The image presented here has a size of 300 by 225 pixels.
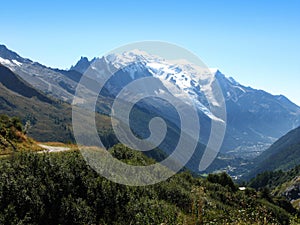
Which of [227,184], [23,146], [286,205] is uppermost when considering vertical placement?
[23,146]

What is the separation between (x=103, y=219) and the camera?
83.5 feet

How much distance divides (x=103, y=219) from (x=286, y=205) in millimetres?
108320

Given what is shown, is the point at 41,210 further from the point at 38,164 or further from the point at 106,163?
the point at 106,163

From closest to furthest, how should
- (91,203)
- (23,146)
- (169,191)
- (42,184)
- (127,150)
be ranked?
(42,184) → (91,203) → (169,191) → (127,150) → (23,146)

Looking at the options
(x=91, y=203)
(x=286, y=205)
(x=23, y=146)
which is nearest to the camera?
(x=91, y=203)

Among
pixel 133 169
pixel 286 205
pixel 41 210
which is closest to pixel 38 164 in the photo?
pixel 41 210

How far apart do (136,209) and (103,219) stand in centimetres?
252

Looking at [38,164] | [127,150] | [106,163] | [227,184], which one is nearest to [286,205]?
[227,184]

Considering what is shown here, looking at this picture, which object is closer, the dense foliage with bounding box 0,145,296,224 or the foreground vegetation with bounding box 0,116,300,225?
the foreground vegetation with bounding box 0,116,300,225

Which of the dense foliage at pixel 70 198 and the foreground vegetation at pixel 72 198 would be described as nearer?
the foreground vegetation at pixel 72 198

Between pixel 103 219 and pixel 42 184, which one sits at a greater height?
pixel 42 184

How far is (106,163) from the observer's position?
3350 centimetres

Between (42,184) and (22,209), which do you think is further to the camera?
(42,184)

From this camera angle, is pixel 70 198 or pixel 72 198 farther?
pixel 72 198
